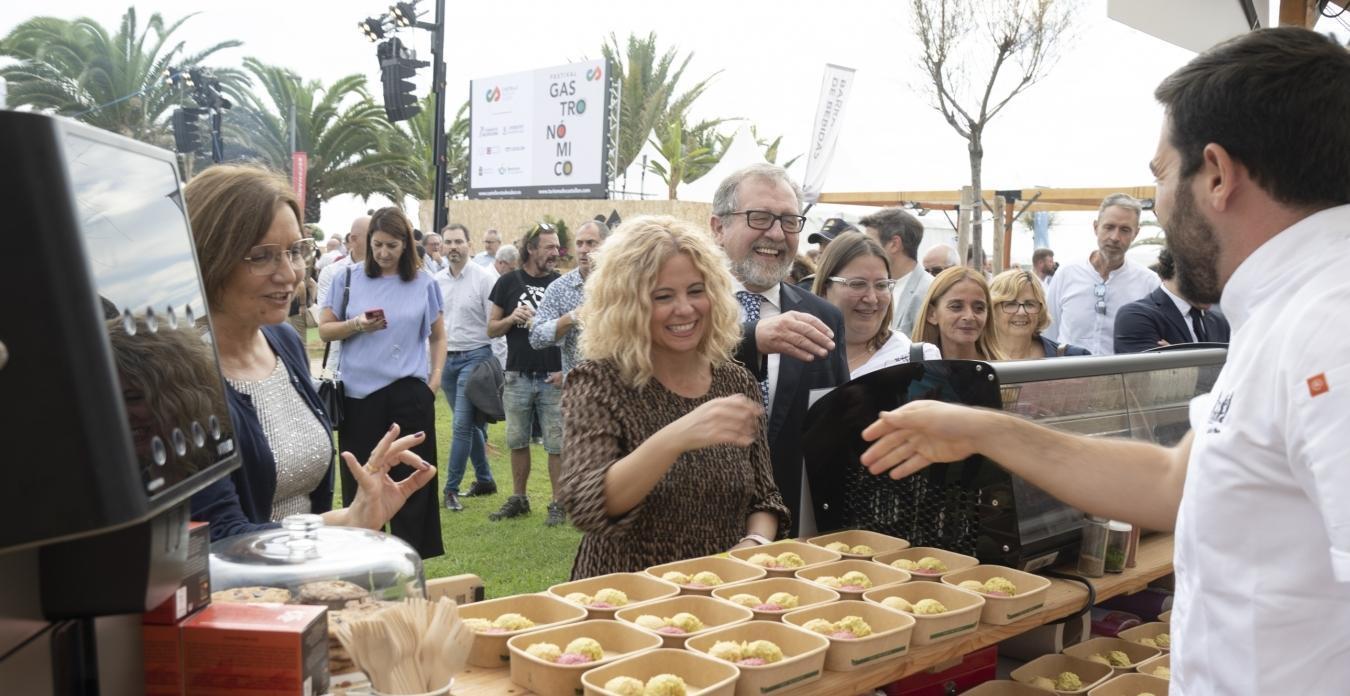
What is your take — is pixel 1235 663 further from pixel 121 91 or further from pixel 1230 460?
pixel 121 91

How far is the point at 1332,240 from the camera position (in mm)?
1472

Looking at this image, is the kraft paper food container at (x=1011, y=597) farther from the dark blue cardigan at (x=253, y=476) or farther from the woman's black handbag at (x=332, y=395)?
the woman's black handbag at (x=332, y=395)

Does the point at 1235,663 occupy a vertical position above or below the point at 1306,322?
below

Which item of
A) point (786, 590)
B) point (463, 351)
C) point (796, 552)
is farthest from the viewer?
point (463, 351)

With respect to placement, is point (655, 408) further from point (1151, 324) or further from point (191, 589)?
point (1151, 324)

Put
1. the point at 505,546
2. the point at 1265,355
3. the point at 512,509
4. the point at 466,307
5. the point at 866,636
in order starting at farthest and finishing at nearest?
the point at 466,307
the point at 512,509
the point at 505,546
the point at 866,636
the point at 1265,355

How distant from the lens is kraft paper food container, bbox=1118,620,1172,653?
2871mm

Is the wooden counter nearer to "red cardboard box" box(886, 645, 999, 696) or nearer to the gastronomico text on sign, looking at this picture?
"red cardboard box" box(886, 645, 999, 696)

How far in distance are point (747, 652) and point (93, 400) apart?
4.36 feet

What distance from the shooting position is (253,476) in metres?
2.40

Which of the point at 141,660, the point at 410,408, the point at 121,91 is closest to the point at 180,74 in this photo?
the point at 121,91

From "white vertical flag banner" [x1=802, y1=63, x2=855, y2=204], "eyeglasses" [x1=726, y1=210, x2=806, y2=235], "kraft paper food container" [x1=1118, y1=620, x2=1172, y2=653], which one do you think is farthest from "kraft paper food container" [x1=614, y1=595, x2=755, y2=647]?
"white vertical flag banner" [x1=802, y1=63, x2=855, y2=204]

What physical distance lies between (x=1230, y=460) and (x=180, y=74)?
23.9 meters

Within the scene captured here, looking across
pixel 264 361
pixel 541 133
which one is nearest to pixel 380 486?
pixel 264 361
